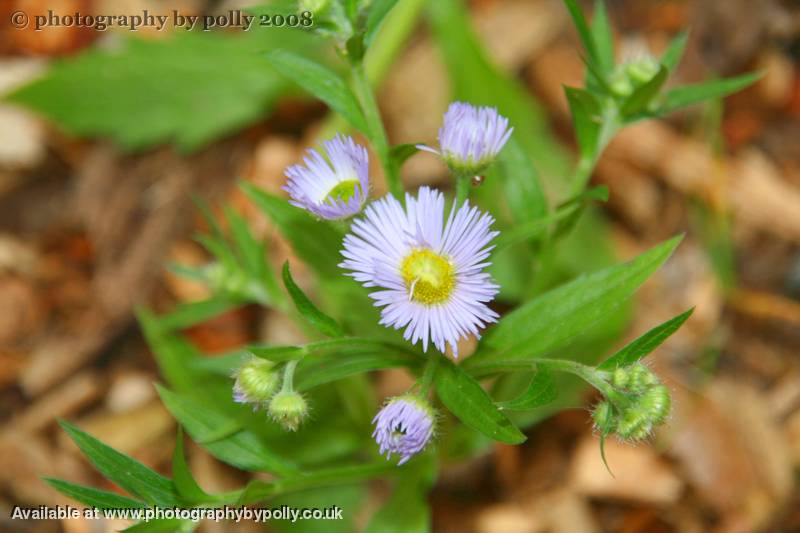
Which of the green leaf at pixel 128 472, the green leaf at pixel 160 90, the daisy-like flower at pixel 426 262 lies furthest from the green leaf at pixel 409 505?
the green leaf at pixel 160 90

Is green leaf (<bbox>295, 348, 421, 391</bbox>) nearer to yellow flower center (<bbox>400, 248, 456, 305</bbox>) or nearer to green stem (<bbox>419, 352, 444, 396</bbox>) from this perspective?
green stem (<bbox>419, 352, 444, 396</bbox>)

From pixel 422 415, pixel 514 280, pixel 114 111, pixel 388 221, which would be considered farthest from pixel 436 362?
pixel 114 111

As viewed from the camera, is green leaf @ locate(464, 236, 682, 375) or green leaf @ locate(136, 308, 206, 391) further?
green leaf @ locate(136, 308, 206, 391)

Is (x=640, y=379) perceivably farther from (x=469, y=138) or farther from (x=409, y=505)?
(x=409, y=505)

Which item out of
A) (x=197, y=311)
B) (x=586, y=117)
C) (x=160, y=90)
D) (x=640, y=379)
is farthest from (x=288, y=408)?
(x=160, y=90)

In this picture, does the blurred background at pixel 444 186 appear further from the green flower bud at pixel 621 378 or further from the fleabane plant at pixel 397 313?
the green flower bud at pixel 621 378

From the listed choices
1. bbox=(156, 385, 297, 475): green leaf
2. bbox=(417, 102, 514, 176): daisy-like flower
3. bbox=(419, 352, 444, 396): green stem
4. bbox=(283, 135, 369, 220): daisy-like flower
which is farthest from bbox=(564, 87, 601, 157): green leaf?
bbox=(156, 385, 297, 475): green leaf
